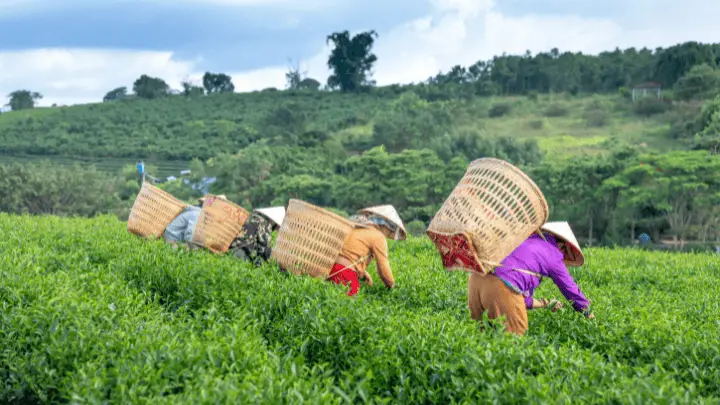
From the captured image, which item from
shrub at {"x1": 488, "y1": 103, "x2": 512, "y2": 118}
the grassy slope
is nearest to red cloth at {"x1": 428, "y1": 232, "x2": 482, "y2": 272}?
the grassy slope

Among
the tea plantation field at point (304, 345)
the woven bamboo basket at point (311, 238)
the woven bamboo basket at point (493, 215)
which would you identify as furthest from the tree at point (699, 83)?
the woven bamboo basket at point (493, 215)

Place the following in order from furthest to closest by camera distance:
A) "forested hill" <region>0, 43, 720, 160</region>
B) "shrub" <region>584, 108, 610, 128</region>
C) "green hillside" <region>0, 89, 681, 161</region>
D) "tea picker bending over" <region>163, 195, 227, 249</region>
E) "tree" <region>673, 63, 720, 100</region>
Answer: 1. "shrub" <region>584, 108, 610, 128</region>
2. "green hillside" <region>0, 89, 681, 161</region>
3. "forested hill" <region>0, 43, 720, 160</region>
4. "tree" <region>673, 63, 720, 100</region>
5. "tea picker bending over" <region>163, 195, 227, 249</region>

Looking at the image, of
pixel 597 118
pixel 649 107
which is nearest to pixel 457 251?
pixel 597 118

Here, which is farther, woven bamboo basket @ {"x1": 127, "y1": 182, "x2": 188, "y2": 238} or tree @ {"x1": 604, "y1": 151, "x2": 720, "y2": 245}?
tree @ {"x1": 604, "y1": 151, "x2": 720, "y2": 245}

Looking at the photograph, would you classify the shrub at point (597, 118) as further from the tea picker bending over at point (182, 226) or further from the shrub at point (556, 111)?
the tea picker bending over at point (182, 226)

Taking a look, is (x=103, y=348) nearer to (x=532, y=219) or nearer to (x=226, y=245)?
(x=532, y=219)

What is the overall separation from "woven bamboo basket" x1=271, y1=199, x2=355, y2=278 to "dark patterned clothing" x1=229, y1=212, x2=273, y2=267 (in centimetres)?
125

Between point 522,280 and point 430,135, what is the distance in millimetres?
38747

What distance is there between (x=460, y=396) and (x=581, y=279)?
15.7ft

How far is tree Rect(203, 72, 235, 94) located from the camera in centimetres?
7344

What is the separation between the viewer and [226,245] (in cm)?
717

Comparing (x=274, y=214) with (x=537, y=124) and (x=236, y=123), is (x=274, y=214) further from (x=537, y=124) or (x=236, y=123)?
(x=236, y=123)

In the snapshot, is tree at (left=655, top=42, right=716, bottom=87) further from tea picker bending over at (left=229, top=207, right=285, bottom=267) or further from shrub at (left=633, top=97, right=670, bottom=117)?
tea picker bending over at (left=229, top=207, right=285, bottom=267)

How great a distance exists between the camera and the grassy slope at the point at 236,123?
1837 inches
